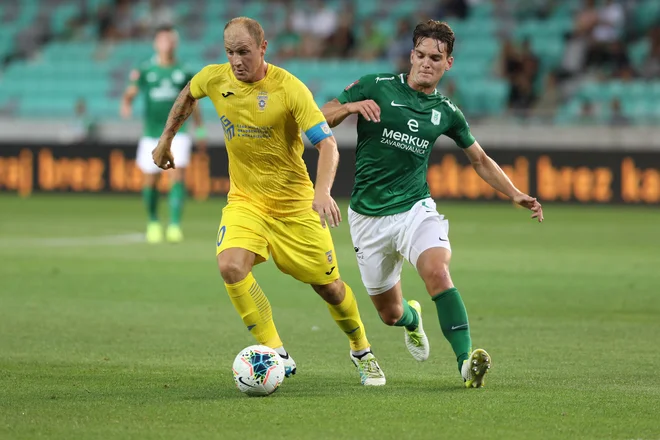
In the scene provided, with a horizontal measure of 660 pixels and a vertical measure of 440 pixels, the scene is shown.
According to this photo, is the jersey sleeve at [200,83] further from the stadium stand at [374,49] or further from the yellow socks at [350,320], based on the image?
the stadium stand at [374,49]

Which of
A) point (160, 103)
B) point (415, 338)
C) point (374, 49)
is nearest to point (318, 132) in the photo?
point (415, 338)

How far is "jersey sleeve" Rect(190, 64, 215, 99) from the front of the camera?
6.80 metres

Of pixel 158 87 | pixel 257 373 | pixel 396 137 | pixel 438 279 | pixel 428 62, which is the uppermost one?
pixel 428 62

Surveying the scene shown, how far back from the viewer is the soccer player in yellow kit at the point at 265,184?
257 inches

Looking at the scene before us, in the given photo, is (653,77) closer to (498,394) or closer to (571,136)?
(571,136)

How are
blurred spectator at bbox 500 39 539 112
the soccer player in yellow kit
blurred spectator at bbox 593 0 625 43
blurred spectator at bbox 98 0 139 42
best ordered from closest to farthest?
the soccer player in yellow kit
blurred spectator at bbox 500 39 539 112
blurred spectator at bbox 593 0 625 43
blurred spectator at bbox 98 0 139 42

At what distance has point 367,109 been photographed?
679 centimetres

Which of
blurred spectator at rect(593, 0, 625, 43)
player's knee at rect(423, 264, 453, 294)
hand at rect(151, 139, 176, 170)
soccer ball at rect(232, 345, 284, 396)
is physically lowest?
soccer ball at rect(232, 345, 284, 396)

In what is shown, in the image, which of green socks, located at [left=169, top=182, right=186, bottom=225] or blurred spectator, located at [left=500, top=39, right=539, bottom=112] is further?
blurred spectator, located at [left=500, top=39, right=539, bottom=112]

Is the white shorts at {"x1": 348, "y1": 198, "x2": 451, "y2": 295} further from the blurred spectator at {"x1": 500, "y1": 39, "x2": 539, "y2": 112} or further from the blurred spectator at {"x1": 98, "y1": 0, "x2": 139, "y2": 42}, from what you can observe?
the blurred spectator at {"x1": 98, "y1": 0, "x2": 139, "y2": 42}

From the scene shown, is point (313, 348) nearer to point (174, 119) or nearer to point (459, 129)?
point (459, 129)

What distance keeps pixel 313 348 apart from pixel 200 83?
2.20 m

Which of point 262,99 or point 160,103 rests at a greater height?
A: point 262,99

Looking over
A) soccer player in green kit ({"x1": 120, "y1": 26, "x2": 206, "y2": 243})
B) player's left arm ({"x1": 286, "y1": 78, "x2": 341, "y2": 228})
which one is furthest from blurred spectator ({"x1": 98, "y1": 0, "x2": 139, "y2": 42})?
player's left arm ({"x1": 286, "y1": 78, "x2": 341, "y2": 228})
